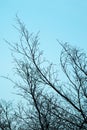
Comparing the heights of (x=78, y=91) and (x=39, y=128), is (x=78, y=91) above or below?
above

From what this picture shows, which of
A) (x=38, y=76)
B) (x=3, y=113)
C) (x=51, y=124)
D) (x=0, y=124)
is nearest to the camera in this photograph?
(x=38, y=76)

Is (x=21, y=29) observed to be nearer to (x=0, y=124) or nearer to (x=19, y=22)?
(x=19, y=22)

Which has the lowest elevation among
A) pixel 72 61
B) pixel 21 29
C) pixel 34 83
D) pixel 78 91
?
pixel 78 91

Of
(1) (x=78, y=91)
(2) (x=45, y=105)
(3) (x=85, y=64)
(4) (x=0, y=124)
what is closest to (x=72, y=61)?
(3) (x=85, y=64)

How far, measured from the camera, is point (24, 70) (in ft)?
37.3

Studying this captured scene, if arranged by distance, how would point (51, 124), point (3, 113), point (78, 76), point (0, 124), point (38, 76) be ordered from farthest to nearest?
point (3, 113) < point (0, 124) < point (51, 124) < point (78, 76) < point (38, 76)

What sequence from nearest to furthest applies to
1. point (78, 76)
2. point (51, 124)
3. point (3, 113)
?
point (78, 76), point (51, 124), point (3, 113)

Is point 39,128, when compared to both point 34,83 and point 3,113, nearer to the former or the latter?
point 34,83

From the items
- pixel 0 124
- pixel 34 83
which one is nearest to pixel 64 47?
pixel 34 83

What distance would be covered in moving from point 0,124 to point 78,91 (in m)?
Result: 13.2

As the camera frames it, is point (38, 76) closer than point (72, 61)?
Yes

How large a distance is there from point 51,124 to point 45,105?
1817 millimetres

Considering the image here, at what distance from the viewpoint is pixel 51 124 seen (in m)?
12.3

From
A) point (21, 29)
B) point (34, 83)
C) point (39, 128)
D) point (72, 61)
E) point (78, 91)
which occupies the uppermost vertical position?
point (21, 29)
